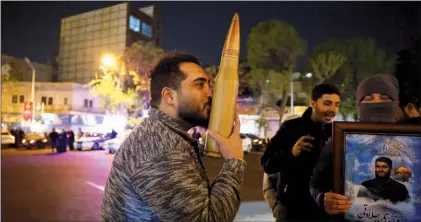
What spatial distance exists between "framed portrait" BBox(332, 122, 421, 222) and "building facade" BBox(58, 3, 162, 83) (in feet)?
8.81

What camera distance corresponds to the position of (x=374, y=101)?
3.86 ft

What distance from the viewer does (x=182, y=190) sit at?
722mm

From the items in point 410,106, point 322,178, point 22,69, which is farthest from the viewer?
point 22,69

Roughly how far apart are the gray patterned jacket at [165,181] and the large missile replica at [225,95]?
0.07 meters

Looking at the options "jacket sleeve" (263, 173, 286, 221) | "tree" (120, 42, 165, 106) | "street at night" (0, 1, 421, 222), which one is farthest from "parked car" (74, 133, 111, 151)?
"jacket sleeve" (263, 173, 286, 221)

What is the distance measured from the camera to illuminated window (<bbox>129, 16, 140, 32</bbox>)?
379 cm

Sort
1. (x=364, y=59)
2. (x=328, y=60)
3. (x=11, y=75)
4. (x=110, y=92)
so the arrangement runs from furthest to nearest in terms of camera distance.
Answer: (x=328, y=60)
(x=364, y=59)
(x=110, y=92)
(x=11, y=75)

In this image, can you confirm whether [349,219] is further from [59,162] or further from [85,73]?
[59,162]

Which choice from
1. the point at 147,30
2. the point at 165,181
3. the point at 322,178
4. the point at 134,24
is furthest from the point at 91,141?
the point at 165,181

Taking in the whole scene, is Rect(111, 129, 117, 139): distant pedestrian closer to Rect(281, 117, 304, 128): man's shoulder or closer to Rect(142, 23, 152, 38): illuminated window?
Rect(142, 23, 152, 38): illuminated window

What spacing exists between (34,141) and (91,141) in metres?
0.98

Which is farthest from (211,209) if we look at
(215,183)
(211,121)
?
(211,121)

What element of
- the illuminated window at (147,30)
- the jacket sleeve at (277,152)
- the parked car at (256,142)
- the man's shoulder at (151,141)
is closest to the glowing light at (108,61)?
the illuminated window at (147,30)

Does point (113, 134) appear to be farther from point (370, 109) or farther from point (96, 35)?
point (370, 109)
